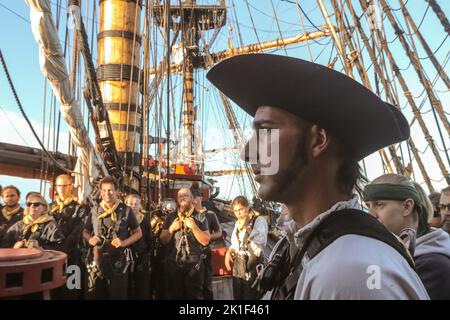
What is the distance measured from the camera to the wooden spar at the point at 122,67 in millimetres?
5754

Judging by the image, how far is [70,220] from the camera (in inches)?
150

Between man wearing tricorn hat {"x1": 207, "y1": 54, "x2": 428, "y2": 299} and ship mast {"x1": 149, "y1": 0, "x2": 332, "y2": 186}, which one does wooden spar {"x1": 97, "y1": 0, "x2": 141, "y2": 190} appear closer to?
man wearing tricorn hat {"x1": 207, "y1": 54, "x2": 428, "y2": 299}

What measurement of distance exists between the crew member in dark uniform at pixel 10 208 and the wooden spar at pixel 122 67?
1799 mm

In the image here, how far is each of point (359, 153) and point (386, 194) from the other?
0.92 metres

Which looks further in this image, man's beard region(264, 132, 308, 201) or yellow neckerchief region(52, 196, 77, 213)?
yellow neckerchief region(52, 196, 77, 213)

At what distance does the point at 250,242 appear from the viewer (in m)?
3.87

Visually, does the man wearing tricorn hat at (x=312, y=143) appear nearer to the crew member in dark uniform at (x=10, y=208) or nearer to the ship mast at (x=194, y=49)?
the crew member in dark uniform at (x=10, y=208)

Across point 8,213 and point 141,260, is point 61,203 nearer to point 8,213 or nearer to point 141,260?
point 8,213

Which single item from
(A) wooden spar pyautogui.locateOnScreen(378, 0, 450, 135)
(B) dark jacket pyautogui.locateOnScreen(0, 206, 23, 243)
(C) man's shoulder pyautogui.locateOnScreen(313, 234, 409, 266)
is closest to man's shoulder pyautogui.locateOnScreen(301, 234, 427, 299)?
(C) man's shoulder pyautogui.locateOnScreen(313, 234, 409, 266)

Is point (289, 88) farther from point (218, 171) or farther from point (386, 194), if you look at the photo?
point (218, 171)

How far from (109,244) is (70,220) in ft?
2.27

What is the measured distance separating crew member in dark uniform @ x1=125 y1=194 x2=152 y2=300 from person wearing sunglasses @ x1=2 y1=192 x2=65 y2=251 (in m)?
0.73

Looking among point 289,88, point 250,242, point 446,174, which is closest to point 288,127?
point 289,88

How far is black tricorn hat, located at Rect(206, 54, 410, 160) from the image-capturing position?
2.98 ft
